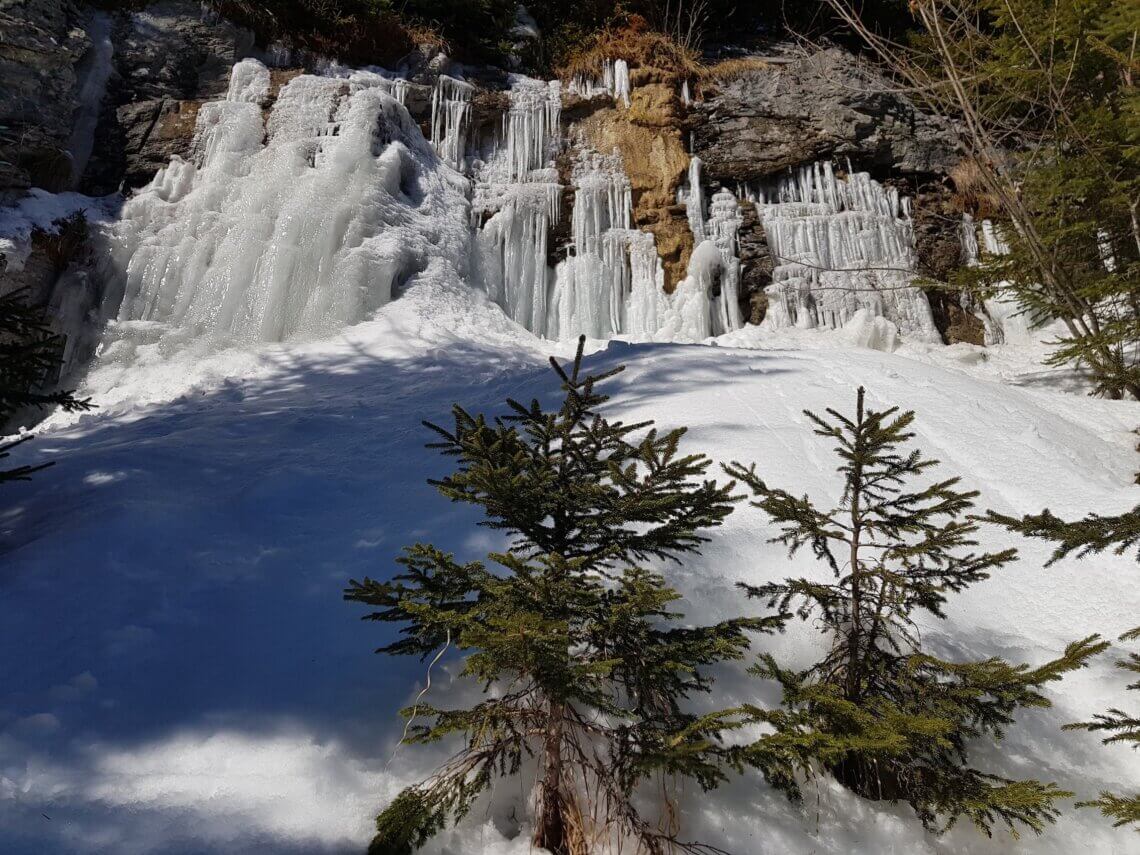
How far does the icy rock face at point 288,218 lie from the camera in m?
9.89

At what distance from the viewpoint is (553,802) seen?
2.11 m

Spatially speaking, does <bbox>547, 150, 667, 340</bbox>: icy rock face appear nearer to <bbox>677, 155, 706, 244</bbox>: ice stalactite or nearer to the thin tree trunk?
<bbox>677, 155, 706, 244</bbox>: ice stalactite

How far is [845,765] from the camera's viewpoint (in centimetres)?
246

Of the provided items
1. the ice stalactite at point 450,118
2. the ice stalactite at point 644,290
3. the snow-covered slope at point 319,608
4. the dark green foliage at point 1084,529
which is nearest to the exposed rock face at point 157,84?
the ice stalactite at point 450,118

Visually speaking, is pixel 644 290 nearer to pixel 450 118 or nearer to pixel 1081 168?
pixel 450 118

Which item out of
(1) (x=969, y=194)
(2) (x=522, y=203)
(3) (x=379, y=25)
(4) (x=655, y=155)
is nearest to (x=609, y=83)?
(4) (x=655, y=155)

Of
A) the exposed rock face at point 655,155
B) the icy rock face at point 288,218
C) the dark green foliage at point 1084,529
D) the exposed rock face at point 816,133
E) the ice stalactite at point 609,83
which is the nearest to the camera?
the dark green foliage at point 1084,529

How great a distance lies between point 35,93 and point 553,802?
15.4m

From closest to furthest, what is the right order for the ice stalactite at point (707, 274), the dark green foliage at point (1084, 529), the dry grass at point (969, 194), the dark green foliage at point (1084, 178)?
the dark green foliage at point (1084, 529) → the dark green foliage at point (1084, 178) → the ice stalactite at point (707, 274) → the dry grass at point (969, 194)

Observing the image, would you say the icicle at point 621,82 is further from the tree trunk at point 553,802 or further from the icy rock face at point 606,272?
the tree trunk at point 553,802

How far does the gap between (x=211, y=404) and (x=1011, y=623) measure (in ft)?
24.1

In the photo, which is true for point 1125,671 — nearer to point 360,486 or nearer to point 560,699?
point 560,699

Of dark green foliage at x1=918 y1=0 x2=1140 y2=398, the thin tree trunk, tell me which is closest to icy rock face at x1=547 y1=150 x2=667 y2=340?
dark green foliage at x1=918 y1=0 x2=1140 y2=398

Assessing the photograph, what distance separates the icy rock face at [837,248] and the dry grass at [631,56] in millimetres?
3966
